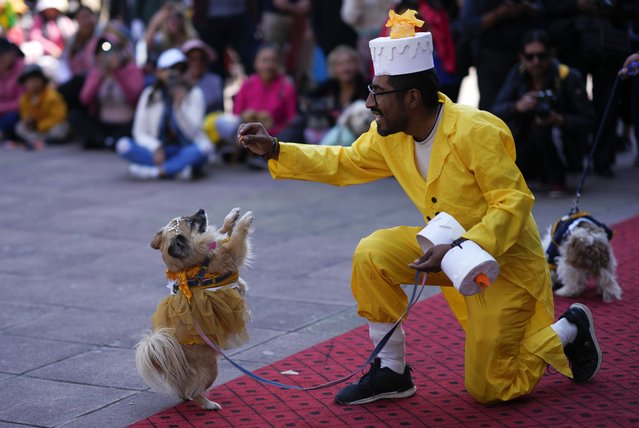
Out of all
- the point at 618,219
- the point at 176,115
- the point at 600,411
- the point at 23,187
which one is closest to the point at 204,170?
the point at 176,115

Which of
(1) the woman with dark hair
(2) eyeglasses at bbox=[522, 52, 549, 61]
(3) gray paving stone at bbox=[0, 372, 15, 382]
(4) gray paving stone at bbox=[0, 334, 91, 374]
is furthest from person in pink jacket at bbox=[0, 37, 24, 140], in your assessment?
(3) gray paving stone at bbox=[0, 372, 15, 382]

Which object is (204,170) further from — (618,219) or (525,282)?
(525,282)

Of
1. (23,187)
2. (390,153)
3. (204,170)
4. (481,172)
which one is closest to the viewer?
(481,172)

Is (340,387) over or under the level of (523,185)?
under

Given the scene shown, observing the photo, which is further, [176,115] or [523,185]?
[176,115]

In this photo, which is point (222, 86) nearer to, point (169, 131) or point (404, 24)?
point (169, 131)

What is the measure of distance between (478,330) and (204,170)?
6.47 metres

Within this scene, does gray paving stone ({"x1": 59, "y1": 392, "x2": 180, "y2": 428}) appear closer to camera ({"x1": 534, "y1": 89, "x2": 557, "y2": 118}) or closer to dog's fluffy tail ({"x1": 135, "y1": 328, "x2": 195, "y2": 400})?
dog's fluffy tail ({"x1": 135, "y1": 328, "x2": 195, "y2": 400})

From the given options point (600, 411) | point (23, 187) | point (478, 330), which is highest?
point (478, 330)

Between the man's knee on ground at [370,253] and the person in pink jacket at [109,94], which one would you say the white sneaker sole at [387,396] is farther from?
the person in pink jacket at [109,94]

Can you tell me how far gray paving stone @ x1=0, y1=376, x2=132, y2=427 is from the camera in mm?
4125

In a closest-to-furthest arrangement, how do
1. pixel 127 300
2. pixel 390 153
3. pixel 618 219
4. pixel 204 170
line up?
pixel 390 153
pixel 127 300
pixel 618 219
pixel 204 170

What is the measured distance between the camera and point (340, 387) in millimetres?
4395

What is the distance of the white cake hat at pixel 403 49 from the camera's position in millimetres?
3969
